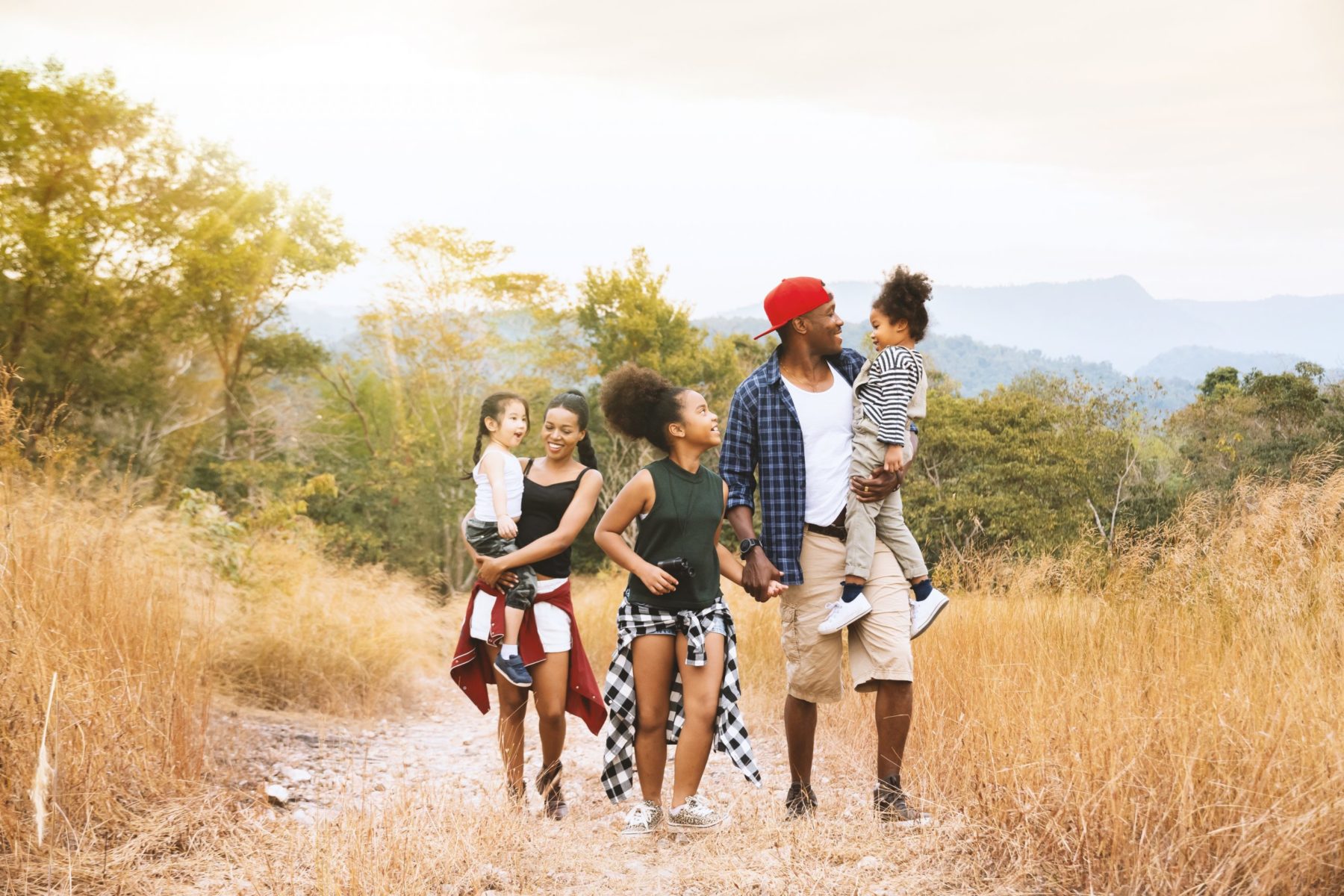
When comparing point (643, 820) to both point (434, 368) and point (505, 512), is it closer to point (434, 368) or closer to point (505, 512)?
point (505, 512)

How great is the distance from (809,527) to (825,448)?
0.32 meters

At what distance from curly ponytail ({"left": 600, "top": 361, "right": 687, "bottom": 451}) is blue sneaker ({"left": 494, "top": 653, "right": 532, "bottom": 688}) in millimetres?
1063

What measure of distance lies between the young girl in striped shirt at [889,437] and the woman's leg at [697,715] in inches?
17.2

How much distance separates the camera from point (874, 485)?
3.86m

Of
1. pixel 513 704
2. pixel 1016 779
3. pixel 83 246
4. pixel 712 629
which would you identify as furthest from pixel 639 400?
pixel 83 246

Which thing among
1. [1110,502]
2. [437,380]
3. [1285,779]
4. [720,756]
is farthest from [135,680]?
[437,380]

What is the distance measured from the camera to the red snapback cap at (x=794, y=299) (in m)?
4.08

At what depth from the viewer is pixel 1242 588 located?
494cm

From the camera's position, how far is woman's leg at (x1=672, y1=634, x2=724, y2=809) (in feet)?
12.7

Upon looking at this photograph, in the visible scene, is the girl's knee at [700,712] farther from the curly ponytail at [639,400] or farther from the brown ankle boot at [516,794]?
the curly ponytail at [639,400]

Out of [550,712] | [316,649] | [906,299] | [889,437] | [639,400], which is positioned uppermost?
[906,299]

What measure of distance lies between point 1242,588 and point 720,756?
3269 millimetres

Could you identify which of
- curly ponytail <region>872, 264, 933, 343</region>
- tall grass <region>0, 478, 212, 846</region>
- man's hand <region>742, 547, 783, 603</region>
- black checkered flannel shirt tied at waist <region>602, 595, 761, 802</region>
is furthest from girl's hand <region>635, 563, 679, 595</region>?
tall grass <region>0, 478, 212, 846</region>

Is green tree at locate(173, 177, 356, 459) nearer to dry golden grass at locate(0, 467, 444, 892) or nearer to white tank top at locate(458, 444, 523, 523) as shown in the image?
dry golden grass at locate(0, 467, 444, 892)
